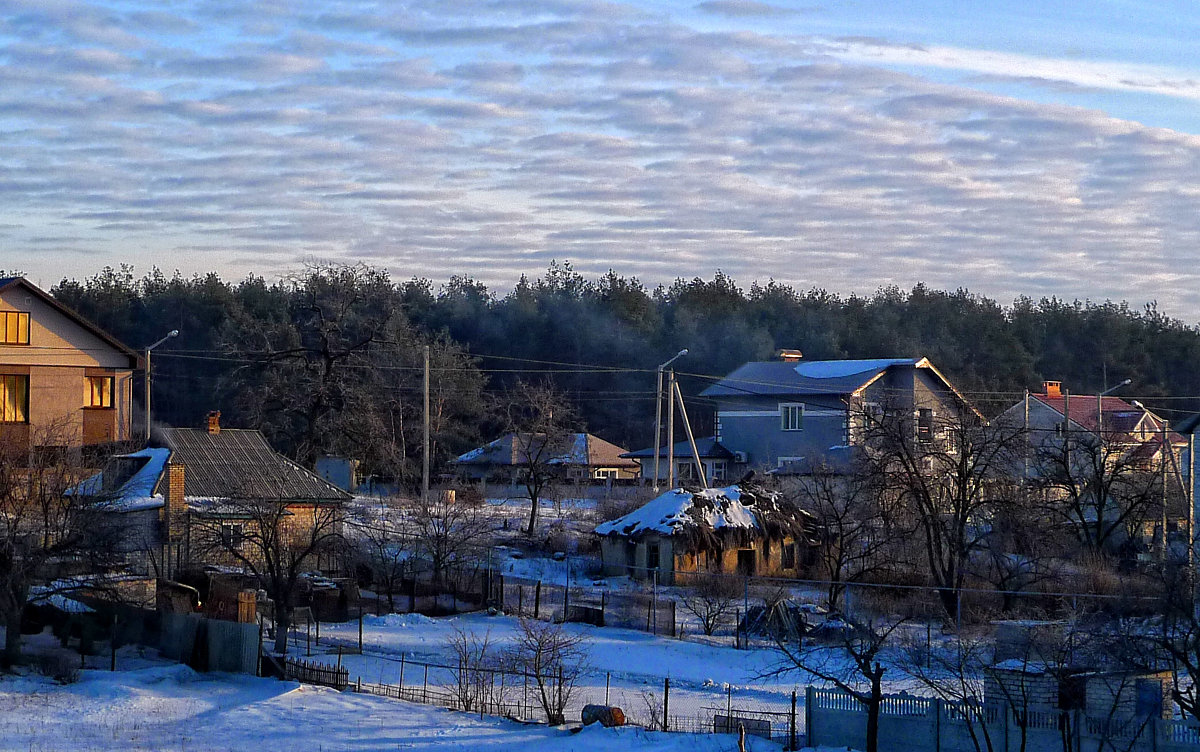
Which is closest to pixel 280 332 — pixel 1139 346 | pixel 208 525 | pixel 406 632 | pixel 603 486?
pixel 603 486

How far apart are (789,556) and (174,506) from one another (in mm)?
19831

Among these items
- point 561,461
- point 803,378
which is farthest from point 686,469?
point 803,378

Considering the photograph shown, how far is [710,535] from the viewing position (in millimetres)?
42031

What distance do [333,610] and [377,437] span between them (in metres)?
24.7

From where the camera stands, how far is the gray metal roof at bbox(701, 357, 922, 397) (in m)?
62.7

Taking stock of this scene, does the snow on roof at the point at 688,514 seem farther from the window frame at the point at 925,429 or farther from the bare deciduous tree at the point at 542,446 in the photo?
the bare deciduous tree at the point at 542,446

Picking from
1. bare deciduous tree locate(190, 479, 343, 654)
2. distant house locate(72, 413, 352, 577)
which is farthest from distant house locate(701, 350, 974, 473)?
bare deciduous tree locate(190, 479, 343, 654)

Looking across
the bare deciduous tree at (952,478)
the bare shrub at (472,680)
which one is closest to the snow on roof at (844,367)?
the bare deciduous tree at (952,478)

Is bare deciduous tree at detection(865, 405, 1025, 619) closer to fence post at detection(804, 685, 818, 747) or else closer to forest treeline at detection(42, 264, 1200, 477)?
fence post at detection(804, 685, 818, 747)

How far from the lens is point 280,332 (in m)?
63.2

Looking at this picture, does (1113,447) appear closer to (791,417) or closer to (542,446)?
(791,417)

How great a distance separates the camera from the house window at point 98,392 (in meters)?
51.8

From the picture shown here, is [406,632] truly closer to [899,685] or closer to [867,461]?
[899,685]

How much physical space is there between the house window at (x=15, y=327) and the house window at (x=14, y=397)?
4.66 feet
